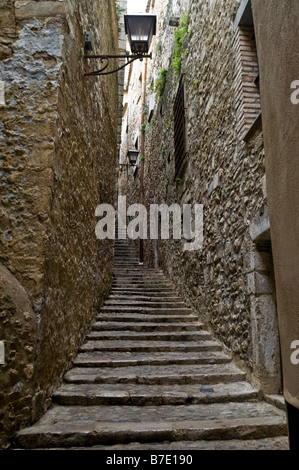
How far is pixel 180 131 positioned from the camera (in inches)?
269

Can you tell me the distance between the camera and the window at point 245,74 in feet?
11.8

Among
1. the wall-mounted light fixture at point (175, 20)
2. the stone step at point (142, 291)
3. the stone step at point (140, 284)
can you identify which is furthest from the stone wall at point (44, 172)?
the wall-mounted light fixture at point (175, 20)

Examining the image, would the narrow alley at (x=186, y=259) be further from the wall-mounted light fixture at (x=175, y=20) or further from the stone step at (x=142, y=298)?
the wall-mounted light fixture at (x=175, y=20)

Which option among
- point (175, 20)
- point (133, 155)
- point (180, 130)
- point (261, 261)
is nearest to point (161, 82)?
point (175, 20)

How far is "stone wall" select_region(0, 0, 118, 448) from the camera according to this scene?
2.63 metres

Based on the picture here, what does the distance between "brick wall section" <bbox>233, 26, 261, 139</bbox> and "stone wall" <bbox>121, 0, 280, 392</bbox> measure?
0.04 ft

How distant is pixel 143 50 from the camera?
4316 mm

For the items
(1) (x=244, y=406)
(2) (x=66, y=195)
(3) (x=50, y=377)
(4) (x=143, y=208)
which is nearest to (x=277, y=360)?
(1) (x=244, y=406)

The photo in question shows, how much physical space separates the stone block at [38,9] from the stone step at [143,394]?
3143 millimetres

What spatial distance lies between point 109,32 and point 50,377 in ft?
18.1

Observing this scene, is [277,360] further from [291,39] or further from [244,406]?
[291,39]

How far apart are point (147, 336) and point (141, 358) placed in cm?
70

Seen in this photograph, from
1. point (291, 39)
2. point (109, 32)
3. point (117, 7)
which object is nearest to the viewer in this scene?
point (291, 39)
